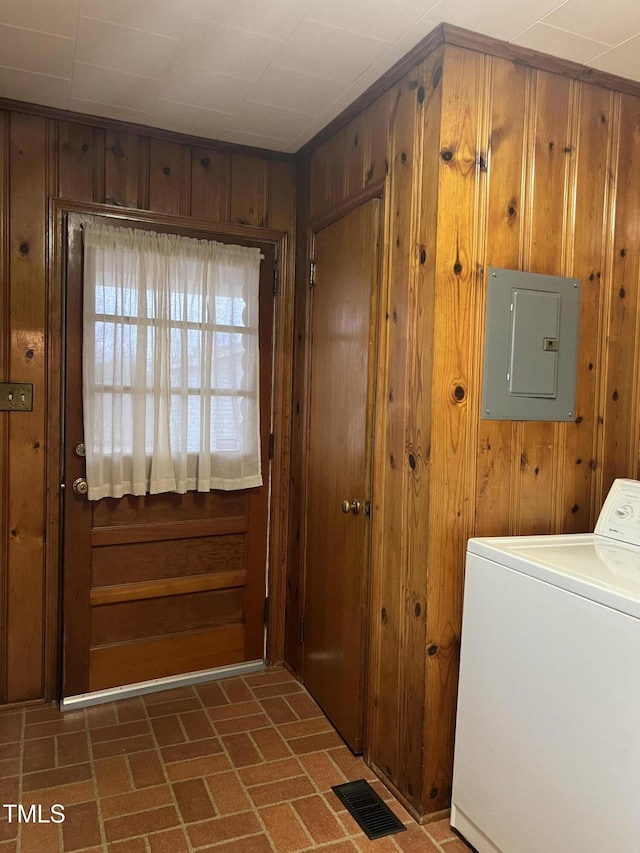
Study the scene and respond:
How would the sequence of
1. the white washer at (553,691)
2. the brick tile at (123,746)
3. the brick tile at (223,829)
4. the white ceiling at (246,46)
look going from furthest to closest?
the brick tile at (123,746) → the brick tile at (223,829) → the white ceiling at (246,46) → the white washer at (553,691)

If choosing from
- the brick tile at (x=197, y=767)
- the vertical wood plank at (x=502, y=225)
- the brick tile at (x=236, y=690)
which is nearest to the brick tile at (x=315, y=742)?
the brick tile at (x=197, y=767)

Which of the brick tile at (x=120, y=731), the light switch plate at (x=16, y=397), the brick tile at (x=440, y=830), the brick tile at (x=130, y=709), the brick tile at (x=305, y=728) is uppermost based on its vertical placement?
the light switch plate at (x=16, y=397)

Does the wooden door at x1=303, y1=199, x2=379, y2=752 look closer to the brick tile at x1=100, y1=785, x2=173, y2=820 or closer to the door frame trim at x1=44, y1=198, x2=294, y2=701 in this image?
the door frame trim at x1=44, y1=198, x2=294, y2=701

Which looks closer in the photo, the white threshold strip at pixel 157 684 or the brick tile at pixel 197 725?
the brick tile at pixel 197 725

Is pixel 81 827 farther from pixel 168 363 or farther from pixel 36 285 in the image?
pixel 36 285

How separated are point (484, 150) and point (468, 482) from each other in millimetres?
1034

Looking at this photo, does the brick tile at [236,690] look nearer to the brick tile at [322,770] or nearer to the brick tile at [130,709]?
the brick tile at [130,709]

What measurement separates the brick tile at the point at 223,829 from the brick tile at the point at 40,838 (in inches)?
15.2

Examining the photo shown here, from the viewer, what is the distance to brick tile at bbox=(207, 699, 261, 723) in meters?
2.58

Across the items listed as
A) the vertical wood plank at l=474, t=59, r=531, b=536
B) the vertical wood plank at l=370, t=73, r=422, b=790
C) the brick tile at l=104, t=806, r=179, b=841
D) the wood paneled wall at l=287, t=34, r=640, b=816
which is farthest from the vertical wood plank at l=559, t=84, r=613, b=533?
the brick tile at l=104, t=806, r=179, b=841

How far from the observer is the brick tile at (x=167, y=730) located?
2398 mm

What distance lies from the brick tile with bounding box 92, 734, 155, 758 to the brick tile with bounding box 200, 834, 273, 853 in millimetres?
613

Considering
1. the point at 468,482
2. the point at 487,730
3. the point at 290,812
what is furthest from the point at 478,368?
the point at 290,812

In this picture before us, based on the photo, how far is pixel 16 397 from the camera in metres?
2.52
